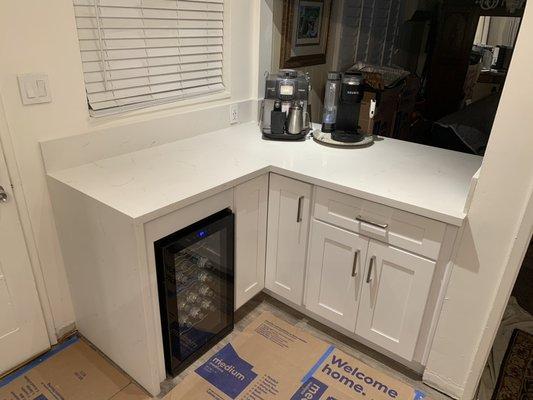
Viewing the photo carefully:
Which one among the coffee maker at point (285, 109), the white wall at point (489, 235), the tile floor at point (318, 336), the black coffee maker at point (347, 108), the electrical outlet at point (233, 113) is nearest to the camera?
the white wall at point (489, 235)

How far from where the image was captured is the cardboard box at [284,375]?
1.72m

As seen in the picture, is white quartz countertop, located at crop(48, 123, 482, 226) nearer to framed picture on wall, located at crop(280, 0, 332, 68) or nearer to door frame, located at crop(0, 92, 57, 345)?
door frame, located at crop(0, 92, 57, 345)

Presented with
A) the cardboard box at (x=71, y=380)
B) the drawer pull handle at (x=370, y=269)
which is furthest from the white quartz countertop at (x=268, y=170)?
the cardboard box at (x=71, y=380)

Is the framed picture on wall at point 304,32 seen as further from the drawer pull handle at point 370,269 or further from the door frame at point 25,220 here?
the door frame at point 25,220

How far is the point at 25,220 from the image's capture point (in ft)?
5.36

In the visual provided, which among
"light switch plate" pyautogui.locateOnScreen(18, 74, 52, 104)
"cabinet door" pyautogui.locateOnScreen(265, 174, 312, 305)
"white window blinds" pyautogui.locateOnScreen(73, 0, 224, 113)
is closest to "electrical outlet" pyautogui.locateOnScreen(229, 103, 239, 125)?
"white window blinds" pyautogui.locateOnScreen(73, 0, 224, 113)

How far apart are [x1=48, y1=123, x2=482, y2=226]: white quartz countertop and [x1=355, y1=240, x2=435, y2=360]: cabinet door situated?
24 cm

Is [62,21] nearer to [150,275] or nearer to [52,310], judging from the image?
[150,275]

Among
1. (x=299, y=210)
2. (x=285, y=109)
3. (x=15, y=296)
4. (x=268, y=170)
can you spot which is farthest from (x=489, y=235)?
(x=15, y=296)

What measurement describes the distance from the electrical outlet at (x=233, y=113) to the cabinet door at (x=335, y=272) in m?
0.91

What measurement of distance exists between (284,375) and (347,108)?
1.37m

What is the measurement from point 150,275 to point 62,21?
40.5 inches

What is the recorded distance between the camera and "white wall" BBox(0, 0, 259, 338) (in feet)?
4.71

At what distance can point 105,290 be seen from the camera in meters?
1.65
